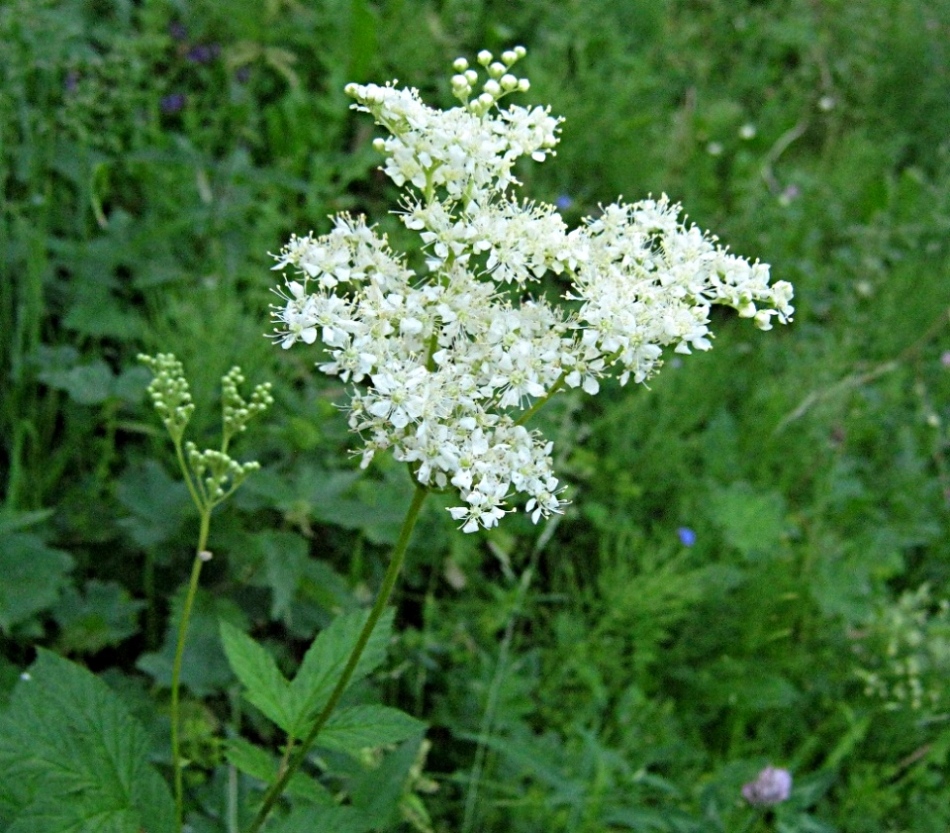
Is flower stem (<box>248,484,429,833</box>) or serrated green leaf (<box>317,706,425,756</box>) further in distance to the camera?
serrated green leaf (<box>317,706,425,756</box>)

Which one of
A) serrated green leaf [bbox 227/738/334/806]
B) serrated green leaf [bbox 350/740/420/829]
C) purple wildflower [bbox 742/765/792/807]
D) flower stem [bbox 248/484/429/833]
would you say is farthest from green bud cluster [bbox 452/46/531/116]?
purple wildflower [bbox 742/765/792/807]

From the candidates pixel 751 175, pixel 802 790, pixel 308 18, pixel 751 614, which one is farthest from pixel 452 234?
pixel 751 175

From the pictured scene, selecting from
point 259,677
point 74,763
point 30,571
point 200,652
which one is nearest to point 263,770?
point 259,677

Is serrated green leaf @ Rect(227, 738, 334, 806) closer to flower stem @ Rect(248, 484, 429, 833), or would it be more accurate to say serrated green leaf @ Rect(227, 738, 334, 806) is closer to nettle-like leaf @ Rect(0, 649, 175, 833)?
flower stem @ Rect(248, 484, 429, 833)

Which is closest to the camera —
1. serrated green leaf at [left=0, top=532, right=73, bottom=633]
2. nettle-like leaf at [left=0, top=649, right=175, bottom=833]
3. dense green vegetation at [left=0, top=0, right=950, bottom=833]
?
nettle-like leaf at [left=0, top=649, right=175, bottom=833]

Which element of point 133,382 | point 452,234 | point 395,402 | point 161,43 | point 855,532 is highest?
point 161,43

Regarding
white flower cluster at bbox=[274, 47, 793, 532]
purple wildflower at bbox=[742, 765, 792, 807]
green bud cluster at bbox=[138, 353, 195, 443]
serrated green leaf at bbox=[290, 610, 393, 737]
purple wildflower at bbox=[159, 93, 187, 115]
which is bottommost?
serrated green leaf at bbox=[290, 610, 393, 737]

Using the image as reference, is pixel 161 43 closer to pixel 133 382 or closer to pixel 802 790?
pixel 133 382

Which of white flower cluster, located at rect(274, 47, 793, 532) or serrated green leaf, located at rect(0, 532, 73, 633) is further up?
white flower cluster, located at rect(274, 47, 793, 532)

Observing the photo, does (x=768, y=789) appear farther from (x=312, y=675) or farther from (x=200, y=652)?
(x=200, y=652)
